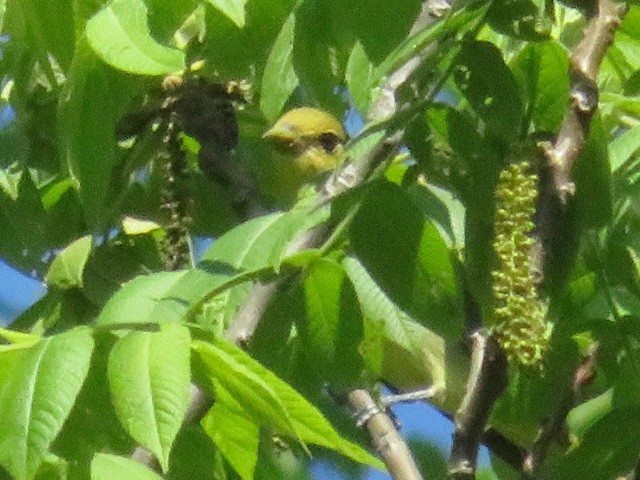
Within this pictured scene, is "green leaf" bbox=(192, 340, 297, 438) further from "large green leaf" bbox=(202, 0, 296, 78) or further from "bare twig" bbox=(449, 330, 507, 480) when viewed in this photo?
"large green leaf" bbox=(202, 0, 296, 78)

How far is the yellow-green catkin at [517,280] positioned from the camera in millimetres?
938

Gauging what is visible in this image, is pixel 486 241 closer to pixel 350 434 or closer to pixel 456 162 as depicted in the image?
pixel 456 162

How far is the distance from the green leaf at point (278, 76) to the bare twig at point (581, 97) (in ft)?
0.75

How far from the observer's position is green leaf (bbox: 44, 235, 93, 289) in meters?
1.35

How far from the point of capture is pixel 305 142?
6.06ft

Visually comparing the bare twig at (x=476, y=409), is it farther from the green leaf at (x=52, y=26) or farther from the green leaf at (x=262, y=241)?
the green leaf at (x=52, y=26)

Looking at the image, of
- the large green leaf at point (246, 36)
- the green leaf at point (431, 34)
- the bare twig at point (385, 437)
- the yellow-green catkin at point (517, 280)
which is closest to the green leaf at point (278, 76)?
the large green leaf at point (246, 36)

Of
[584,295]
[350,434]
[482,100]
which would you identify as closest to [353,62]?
[482,100]

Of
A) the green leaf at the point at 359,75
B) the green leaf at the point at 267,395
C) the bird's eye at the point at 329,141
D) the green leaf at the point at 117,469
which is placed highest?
the green leaf at the point at 359,75

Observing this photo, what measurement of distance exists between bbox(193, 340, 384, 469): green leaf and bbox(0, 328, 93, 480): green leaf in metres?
0.09

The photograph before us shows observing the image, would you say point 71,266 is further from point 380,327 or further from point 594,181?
point 594,181

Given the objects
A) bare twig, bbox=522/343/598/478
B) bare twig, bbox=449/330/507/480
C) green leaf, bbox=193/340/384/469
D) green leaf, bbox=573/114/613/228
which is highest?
green leaf, bbox=573/114/613/228

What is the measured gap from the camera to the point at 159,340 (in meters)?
0.89

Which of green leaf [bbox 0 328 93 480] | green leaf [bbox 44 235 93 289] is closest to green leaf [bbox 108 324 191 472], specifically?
green leaf [bbox 0 328 93 480]
